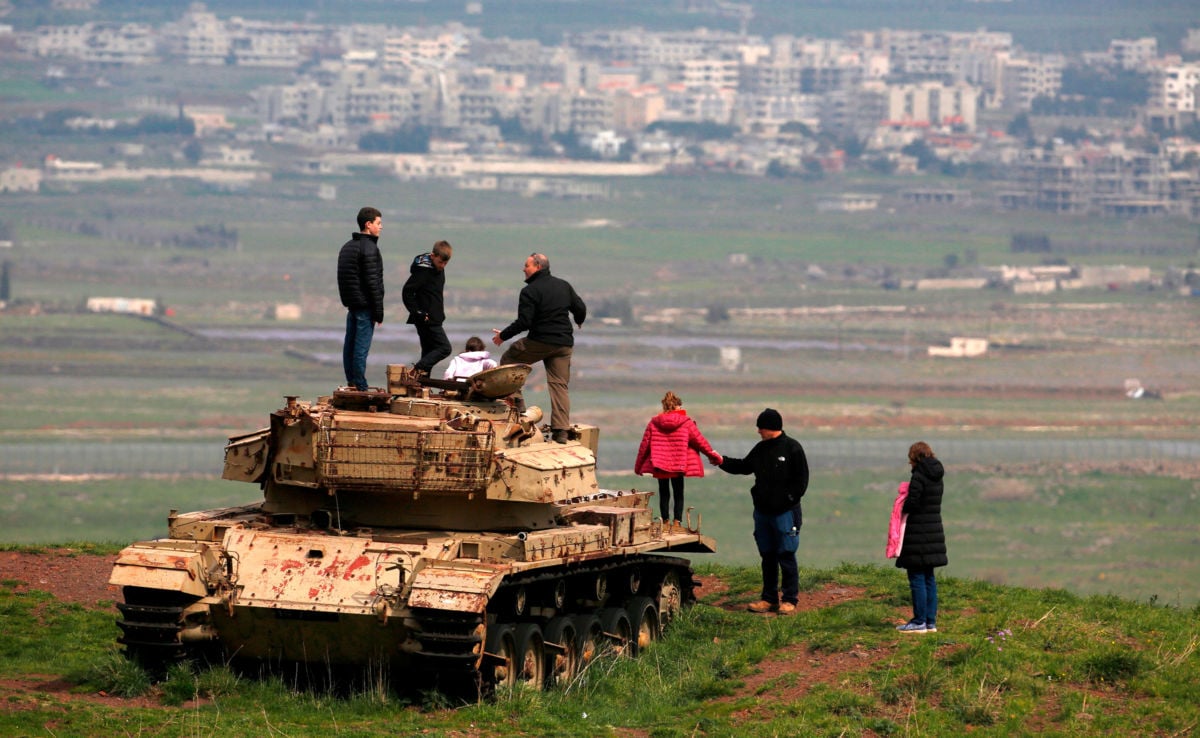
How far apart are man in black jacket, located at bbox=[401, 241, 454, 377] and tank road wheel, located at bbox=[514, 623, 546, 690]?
3.03 m

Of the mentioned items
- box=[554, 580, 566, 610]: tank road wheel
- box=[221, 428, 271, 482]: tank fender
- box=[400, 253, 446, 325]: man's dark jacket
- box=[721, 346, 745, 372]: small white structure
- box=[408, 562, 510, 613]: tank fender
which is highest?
box=[400, 253, 446, 325]: man's dark jacket

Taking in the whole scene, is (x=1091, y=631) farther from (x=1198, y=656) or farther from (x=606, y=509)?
(x=606, y=509)

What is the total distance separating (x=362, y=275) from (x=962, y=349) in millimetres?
116017

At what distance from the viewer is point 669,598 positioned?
22297mm

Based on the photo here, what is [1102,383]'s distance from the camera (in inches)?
4798

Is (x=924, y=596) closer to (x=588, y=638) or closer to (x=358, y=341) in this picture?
(x=588, y=638)

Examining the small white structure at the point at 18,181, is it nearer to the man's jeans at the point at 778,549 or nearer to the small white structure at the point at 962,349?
the small white structure at the point at 962,349

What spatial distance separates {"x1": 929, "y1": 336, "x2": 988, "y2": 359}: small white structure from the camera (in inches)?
5217

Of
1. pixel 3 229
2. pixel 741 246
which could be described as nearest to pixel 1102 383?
pixel 741 246

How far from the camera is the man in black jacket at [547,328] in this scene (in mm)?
21172

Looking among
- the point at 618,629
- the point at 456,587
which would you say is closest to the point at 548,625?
the point at 618,629

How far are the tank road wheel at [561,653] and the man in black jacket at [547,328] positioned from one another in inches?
90.2

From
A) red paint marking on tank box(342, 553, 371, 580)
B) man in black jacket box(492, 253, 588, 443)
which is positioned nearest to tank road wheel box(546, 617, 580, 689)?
red paint marking on tank box(342, 553, 371, 580)

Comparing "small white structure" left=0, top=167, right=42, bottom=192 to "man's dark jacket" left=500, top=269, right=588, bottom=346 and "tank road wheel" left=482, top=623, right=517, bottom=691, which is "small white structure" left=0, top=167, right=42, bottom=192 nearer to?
"man's dark jacket" left=500, top=269, right=588, bottom=346
